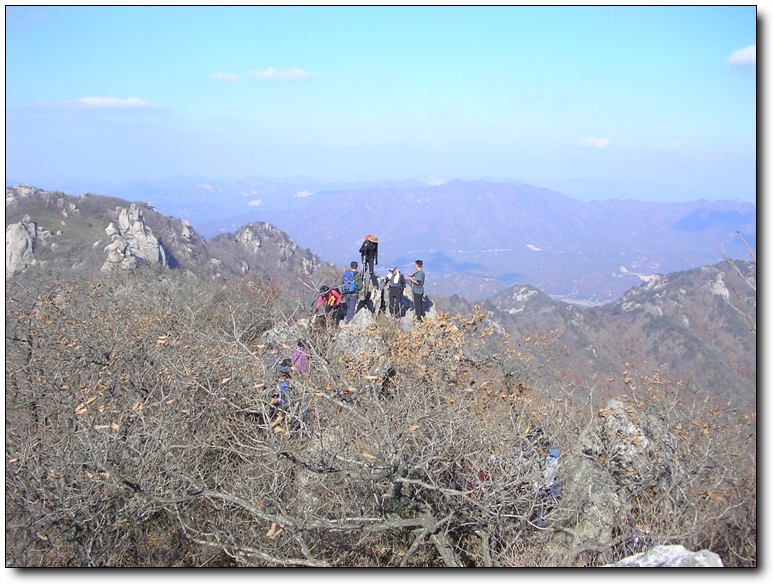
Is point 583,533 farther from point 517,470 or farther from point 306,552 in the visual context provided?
point 306,552

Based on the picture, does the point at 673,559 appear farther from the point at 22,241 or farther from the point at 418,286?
the point at 22,241

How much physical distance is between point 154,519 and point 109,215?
72.1 meters

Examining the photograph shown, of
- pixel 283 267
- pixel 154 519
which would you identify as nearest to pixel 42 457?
pixel 154 519

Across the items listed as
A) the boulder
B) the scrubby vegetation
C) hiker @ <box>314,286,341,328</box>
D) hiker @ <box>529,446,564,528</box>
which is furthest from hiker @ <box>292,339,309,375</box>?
the boulder

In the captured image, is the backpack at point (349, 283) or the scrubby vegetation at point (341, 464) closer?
the scrubby vegetation at point (341, 464)

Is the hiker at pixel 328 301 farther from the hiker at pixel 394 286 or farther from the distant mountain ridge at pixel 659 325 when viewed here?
the distant mountain ridge at pixel 659 325

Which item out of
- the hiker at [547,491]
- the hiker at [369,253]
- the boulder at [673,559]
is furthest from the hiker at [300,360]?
the boulder at [673,559]

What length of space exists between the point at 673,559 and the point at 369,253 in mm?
10321

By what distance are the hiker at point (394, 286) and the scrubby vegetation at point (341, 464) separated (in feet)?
8.87

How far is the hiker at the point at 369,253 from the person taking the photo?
14016mm

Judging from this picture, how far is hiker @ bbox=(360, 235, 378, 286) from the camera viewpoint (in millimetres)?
14016

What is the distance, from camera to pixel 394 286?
14.3 metres

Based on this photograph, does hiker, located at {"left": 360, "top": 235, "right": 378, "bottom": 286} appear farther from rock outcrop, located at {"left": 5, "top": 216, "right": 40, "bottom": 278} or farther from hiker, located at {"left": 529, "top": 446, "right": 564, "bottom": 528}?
rock outcrop, located at {"left": 5, "top": 216, "right": 40, "bottom": 278}

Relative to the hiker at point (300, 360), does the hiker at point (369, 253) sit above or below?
above
